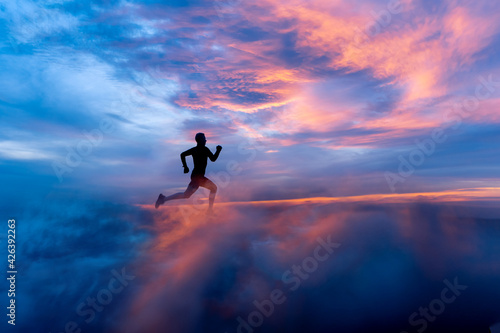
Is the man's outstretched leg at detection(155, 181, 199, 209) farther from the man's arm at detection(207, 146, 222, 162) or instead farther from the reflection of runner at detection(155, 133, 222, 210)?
the man's arm at detection(207, 146, 222, 162)

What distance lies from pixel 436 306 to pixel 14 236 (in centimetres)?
11745

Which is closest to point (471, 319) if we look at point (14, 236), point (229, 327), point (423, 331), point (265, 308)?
point (423, 331)

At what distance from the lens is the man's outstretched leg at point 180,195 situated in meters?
12.0

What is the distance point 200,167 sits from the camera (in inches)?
450

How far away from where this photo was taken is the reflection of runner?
11.0m

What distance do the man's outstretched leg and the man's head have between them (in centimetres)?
206

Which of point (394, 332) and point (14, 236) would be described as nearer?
point (14, 236)

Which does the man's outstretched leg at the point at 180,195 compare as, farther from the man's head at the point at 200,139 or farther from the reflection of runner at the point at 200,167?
the man's head at the point at 200,139

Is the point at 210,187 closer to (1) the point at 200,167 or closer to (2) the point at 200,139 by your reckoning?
(1) the point at 200,167

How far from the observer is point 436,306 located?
3553 inches

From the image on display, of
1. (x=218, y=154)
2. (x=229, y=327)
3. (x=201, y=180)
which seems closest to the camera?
(x=218, y=154)

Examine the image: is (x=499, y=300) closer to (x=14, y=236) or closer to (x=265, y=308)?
(x=265, y=308)

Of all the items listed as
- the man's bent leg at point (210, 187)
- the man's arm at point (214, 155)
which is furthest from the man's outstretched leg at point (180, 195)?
the man's arm at point (214, 155)

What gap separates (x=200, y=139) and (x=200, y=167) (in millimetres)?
1285
